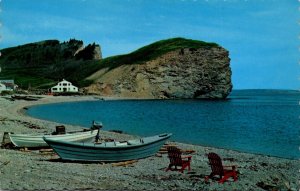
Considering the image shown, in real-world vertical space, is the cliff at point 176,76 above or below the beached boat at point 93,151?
above

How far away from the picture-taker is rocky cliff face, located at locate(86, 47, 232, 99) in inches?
5079

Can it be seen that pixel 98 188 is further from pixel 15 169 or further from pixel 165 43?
pixel 165 43

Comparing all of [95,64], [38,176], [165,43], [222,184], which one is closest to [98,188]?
[38,176]

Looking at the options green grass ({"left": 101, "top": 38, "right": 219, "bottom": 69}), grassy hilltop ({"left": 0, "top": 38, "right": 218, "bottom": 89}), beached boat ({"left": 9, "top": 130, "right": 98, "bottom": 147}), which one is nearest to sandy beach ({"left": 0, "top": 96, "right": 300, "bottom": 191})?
beached boat ({"left": 9, "top": 130, "right": 98, "bottom": 147})

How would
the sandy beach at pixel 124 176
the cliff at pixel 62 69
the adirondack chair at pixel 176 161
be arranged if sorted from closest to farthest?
the sandy beach at pixel 124 176 < the adirondack chair at pixel 176 161 < the cliff at pixel 62 69

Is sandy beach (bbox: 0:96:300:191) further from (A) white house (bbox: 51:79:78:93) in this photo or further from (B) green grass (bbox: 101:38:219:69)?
(A) white house (bbox: 51:79:78:93)

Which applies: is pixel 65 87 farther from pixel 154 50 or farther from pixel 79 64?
pixel 79 64

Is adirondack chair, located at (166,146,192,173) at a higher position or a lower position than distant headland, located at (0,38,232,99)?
lower

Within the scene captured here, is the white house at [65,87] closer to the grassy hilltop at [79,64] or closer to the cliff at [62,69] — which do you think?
the grassy hilltop at [79,64]

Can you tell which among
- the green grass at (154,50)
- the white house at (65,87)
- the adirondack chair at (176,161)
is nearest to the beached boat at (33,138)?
the adirondack chair at (176,161)

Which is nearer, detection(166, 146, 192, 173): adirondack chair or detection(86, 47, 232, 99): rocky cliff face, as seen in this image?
detection(166, 146, 192, 173): adirondack chair

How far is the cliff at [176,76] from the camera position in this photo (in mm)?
129000

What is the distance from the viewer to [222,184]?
15875 millimetres

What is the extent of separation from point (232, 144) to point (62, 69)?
511 ft
